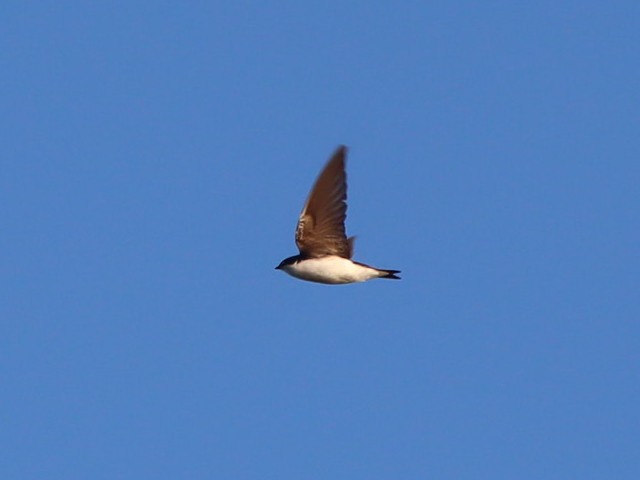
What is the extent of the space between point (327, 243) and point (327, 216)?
52 centimetres

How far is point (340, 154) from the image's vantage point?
3062 cm

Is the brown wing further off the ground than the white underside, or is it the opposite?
the brown wing

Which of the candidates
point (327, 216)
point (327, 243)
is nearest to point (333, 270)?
point (327, 243)

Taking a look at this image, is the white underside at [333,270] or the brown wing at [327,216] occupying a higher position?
the brown wing at [327,216]

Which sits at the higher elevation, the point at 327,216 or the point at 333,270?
the point at 327,216

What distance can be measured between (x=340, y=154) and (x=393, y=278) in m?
2.25

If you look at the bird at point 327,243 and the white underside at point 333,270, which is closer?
the bird at point 327,243

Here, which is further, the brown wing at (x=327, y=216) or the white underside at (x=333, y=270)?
the white underside at (x=333, y=270)

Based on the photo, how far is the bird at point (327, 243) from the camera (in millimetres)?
30750

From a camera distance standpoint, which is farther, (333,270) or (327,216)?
(333,270)

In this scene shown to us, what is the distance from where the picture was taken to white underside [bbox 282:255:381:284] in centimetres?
3133

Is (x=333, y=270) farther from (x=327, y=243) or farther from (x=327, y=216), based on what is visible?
(x=327, y=216)

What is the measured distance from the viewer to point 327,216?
31062 millimetres

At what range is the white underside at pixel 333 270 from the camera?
31.3 meters
